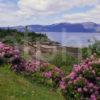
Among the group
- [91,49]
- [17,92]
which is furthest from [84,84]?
[91,49]

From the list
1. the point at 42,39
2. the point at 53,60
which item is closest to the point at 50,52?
the point at 53,60

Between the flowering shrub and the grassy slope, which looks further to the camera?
the grassy slope

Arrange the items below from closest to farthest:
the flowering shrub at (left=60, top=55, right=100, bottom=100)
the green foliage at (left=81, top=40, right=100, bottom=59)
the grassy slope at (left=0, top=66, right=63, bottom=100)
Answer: the flowering shrub at (left=60, top=55, right=100, bottom=100)
the grassy slope at (left=0, top=66, right=63, bottom=100)
the green foliage at (left=81, top=40, right=100, bottom=59)

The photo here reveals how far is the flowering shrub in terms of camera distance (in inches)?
371

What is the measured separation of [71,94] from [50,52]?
1162cm

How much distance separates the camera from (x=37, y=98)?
9.84m

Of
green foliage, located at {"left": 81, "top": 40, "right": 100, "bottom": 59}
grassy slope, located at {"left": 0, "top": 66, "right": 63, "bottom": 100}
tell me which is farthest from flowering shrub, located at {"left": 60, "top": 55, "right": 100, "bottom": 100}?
green foliage, located at {"left": 81, "top": 40, "right": 100, "bottom": 59}

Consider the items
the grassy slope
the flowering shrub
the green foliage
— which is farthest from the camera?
the green foliage

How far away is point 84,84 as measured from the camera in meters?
9.49

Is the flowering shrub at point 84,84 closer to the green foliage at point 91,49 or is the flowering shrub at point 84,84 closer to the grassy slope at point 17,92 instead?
the grassy slope at point 17,92

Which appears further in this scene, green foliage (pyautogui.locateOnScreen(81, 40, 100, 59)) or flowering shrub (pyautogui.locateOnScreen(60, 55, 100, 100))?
green foliage (pyautogui.locateOnScreen(81, 40, 100, 59))

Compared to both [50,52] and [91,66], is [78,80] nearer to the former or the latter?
[91,66]

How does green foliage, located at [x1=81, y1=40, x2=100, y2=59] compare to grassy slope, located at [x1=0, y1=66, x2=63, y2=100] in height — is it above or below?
above

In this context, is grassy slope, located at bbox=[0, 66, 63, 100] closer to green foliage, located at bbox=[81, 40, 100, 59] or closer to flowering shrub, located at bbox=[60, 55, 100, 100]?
flowering shrub, located at bbox=[60, 55, 100, 100]
